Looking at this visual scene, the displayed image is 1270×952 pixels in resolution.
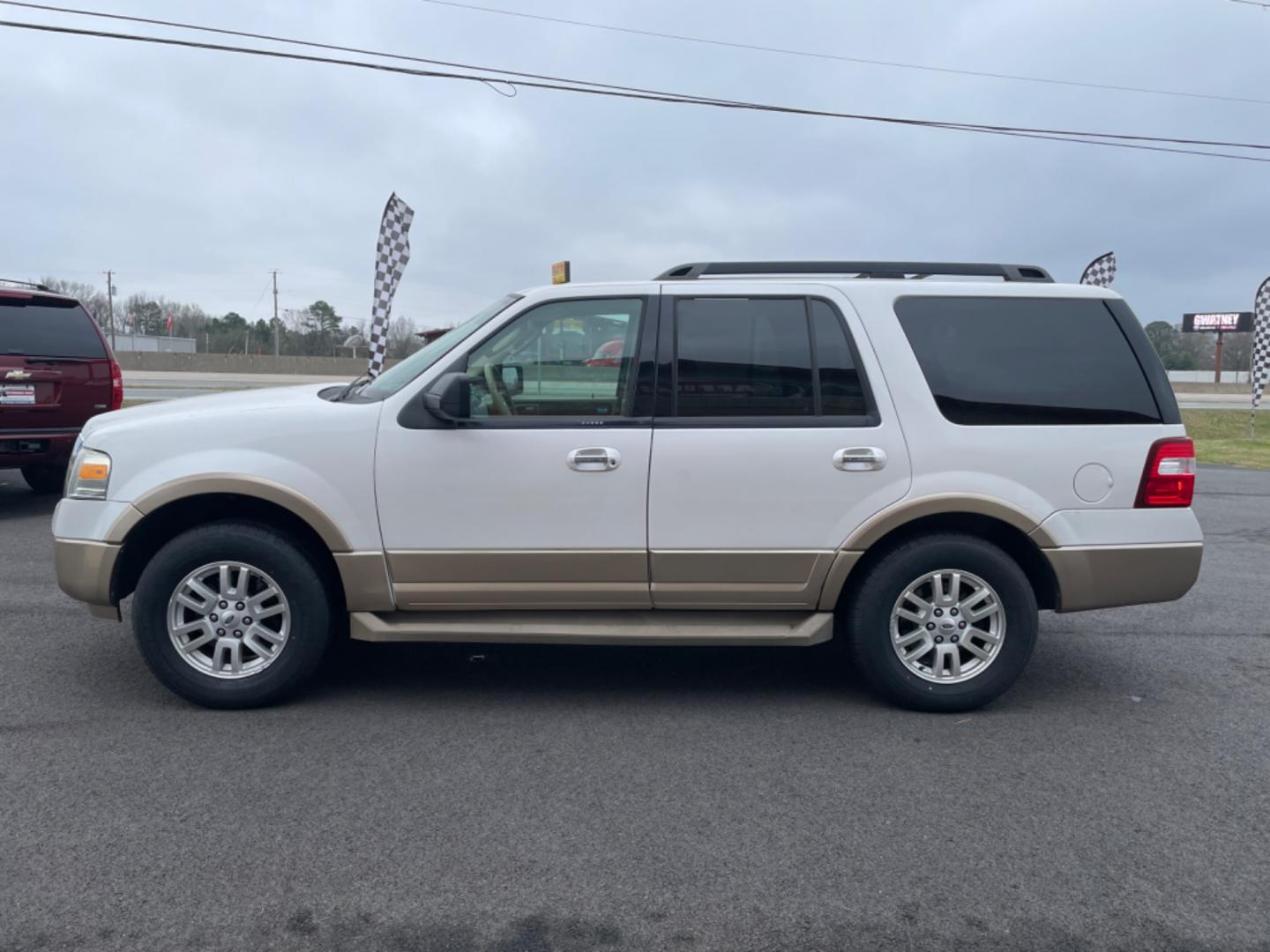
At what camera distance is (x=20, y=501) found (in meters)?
10.4

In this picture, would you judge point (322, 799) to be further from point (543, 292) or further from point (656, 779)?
point (543, 292)

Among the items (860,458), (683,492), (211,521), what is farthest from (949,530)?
(211,521)

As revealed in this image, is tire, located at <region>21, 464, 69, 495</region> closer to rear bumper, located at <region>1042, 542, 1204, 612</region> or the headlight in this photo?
A: the headlight

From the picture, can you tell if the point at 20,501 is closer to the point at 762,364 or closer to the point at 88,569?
the point at 88,569

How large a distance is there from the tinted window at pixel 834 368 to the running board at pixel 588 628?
0.93 meters

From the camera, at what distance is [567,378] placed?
454 cm

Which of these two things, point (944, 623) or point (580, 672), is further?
point (580, 672)

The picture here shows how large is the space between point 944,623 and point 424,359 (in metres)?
2.64

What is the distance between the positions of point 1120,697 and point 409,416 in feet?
11.8

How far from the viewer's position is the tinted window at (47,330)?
28.9ft

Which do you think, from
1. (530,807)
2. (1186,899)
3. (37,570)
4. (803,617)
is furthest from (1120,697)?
(37,570)

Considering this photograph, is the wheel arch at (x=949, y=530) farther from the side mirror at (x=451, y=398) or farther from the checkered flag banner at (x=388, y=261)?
the checkered flag banner at (x=388, y=261)

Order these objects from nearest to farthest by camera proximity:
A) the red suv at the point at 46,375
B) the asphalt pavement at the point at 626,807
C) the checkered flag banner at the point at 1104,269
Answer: the asphalt pavement at the point at 626,807, the red suv at the point at 46,375, the checkered flag banner at the point at 1104,269

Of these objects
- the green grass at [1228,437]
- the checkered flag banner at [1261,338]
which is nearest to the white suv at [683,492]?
the green grass at [1228,437]
